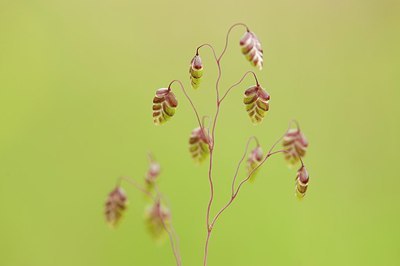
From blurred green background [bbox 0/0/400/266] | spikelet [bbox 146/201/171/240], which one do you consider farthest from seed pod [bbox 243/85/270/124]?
blurred green background [bbox 0/0/400/266]

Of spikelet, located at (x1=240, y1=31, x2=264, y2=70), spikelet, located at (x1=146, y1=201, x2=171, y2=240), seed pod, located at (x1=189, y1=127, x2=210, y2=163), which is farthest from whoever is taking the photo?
spikelet, located at (x1=146, y1=201, x2=171, y2=240)

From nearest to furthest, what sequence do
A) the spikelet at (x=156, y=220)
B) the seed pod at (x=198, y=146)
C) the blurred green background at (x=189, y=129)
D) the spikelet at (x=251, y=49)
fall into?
the spikelet at (x=251, y=49) → the seed pod at (x=198, y=146) → the spikelet at (x=156, y=220) → the blurred green background at (x=189, y=129)

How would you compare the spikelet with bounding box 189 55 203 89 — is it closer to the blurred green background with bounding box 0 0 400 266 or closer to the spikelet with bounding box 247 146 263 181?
the spikelet with bounding box 247 146 263 181

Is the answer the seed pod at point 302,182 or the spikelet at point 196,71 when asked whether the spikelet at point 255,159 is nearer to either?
the seed pod at point 302,182

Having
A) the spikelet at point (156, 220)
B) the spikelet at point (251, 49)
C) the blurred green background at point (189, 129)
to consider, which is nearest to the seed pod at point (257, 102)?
the spikelet at point (251, 49)

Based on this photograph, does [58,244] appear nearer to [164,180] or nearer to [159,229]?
[164,180]
